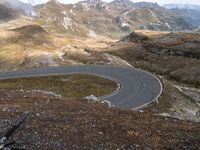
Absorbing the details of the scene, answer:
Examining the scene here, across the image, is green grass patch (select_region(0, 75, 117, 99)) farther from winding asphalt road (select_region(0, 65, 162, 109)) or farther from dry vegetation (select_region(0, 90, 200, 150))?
dry vegetation (select_region(0, 90, 200, 150))

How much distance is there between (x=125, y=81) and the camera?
348 feet

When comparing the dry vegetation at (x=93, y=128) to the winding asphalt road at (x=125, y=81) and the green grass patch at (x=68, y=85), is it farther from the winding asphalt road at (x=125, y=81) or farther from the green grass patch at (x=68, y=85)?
the green grass patch at (x=68, y=85)

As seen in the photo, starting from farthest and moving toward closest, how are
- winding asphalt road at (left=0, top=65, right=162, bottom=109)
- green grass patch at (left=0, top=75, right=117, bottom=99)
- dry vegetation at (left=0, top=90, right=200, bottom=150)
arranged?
green grass patch at (left=0, top=75, right=117, bottom=99)
winding asphalt road at (left=0, top=65, right=162, bottom=109)
dry vegetation at (left=0, top=90, right=200, bottom=150)

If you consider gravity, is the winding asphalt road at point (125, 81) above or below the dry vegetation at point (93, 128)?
below

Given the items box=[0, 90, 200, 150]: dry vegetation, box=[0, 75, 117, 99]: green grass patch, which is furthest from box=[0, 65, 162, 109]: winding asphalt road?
box=[0, 90, 200, 150]: dry vegetation

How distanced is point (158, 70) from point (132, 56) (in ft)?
109

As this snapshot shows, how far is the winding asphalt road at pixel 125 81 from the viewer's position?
82875 mm

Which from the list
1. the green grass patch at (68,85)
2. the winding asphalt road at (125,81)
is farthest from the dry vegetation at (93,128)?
the green grass patch at (68,85)

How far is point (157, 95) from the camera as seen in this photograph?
8756 centimetres

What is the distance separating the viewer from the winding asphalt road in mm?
82875

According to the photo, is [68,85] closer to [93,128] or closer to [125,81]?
[125,81]

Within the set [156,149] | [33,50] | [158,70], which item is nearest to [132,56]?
[158,70]

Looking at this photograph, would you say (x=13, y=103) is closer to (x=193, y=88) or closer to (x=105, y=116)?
(x=105, y=116)

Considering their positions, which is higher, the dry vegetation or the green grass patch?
the dry vegetation
